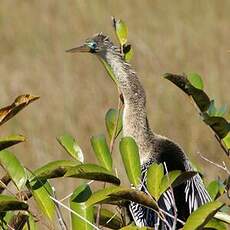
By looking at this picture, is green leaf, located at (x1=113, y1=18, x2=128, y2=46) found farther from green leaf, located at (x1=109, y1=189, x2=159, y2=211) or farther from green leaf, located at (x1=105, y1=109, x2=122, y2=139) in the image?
green leaf, located at (x1=109, y1=189, x2=159, y2=211)

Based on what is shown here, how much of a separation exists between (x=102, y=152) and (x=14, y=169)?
0.19 metres

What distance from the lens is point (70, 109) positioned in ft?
17.9

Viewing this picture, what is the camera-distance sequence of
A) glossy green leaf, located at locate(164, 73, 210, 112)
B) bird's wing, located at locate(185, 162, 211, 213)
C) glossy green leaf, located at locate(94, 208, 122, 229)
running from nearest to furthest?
glossy green leaf, located at locate(164, 73, 210, 112)
glossy green leaf, located at locate(94, 208, 122, 229)
bird's wing, located at locate(185, 162, 211, 213)

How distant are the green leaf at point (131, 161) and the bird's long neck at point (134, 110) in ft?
3.17

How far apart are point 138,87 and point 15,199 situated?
135 cm

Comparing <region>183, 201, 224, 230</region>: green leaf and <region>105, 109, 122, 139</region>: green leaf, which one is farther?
<region>105, 109, 122, 139</region>: green leaf

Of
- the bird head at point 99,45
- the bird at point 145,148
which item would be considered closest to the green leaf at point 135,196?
the bird at point 145,148

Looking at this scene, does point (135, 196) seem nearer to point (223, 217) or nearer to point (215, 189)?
point (223, 217)

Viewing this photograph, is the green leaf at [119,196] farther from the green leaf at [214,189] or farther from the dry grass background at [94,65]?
the dry grass background at [94,65]

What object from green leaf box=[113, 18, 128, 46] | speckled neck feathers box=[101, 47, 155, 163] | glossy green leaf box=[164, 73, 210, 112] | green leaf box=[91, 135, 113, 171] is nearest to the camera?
glossy green leaf box=[164, 73, 210, 112]

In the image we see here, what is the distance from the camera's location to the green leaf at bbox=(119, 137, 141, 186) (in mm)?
1646

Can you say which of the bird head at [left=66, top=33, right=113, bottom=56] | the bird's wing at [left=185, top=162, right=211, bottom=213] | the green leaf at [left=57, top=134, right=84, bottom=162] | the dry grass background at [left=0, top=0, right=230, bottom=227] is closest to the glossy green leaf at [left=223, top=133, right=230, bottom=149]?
the green leaf at [left=57, top=134, right=84, bottom=162]

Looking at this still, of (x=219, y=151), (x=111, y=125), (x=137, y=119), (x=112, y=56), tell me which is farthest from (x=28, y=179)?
(x=219, y=151)

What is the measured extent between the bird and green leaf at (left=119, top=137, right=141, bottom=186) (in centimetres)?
61
